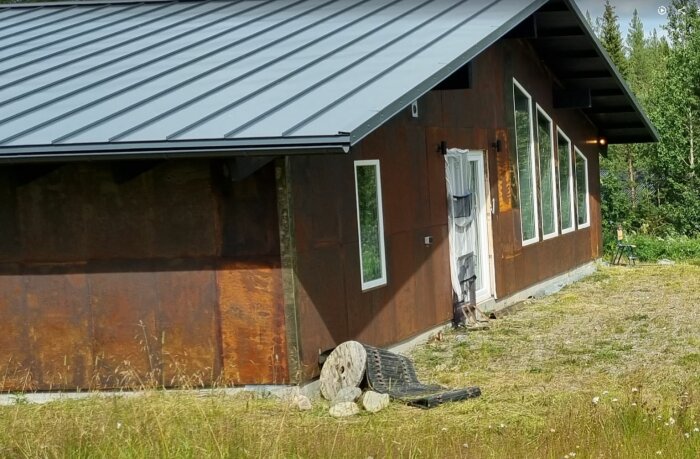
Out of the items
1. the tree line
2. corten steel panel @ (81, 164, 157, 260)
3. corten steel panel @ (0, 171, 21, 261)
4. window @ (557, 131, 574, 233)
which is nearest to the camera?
corten steel panel @ (81, 164, 157, 260)

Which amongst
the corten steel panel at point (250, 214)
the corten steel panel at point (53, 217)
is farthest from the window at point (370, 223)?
the corten steel panel at point (53, 217)

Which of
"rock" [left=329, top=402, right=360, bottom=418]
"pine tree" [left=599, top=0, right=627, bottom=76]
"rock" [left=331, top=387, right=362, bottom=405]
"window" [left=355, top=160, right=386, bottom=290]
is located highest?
"pine tree" [left=599, top=0, right=627, bottom=76]

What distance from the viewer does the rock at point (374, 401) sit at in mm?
8578

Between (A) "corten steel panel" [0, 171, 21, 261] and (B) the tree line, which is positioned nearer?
(A) "corten steel panel" [0, 171, 21, 261]

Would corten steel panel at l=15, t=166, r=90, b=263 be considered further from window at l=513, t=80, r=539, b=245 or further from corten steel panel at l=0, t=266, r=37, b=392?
window at l=513, t=80, r=539, b=245

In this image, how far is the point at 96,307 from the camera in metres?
9.54

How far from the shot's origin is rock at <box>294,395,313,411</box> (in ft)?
28.7

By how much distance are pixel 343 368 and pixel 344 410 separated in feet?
2.33

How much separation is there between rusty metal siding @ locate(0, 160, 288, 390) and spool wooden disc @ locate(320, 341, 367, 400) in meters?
0.38

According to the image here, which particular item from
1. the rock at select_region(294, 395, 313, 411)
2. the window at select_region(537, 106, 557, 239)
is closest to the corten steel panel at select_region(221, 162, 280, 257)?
the rock at select_region(294, 395, 313, 411)

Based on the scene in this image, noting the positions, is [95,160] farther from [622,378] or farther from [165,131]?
[622,378]

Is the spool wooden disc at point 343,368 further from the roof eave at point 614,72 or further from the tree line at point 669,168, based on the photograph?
the tree line at point 669,168

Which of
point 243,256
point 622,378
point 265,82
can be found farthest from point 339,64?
point 622,378

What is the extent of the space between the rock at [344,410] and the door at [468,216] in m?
4.57
